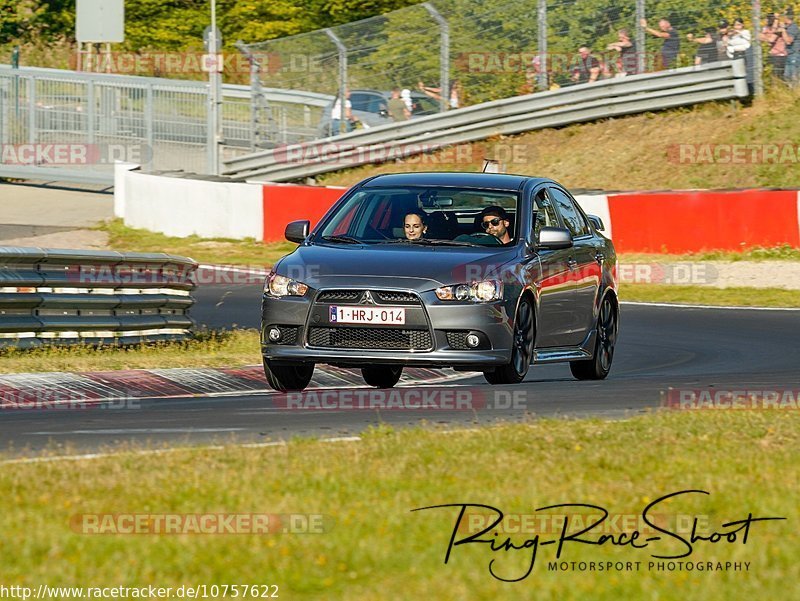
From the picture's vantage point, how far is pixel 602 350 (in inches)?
514

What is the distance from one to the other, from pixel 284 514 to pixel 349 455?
155cm

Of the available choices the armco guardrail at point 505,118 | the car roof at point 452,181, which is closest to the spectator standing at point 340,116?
the armco guardrail at point 505,118

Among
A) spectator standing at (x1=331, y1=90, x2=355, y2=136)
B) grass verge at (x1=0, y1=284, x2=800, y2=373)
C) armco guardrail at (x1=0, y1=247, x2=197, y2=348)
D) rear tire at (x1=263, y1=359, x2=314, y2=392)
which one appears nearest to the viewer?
rear tire at (x1=263, y1=359, x2=314, y2=392)

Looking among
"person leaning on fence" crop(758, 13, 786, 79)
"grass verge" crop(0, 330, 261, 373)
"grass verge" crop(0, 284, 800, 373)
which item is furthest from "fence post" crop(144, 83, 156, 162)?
"grass verge" crop(0, 330, 261, 373)

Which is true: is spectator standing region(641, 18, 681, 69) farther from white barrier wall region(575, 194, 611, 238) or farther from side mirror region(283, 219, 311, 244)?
side mirror region(283, 219, 311, 244)

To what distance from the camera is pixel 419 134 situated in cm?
3188

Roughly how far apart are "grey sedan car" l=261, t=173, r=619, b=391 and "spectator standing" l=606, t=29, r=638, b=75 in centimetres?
1669

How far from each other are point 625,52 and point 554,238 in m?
18.6

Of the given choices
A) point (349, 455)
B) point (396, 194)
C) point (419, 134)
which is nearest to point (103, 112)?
point (419, 134)

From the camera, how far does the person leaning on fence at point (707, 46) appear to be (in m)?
28.7

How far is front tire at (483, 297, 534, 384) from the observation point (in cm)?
1103

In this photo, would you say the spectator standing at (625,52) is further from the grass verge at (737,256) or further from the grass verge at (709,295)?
the grass verge at (709,295)

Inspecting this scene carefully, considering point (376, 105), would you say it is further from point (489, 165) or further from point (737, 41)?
point (489, 165)

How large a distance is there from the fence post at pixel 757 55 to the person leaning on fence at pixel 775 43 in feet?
0.46
